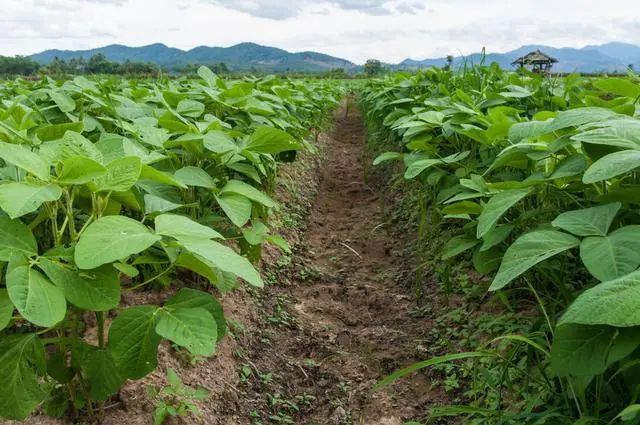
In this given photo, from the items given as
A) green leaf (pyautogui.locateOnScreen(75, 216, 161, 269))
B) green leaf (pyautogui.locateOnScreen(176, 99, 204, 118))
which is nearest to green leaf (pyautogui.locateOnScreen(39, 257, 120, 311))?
green leaf (pyautogui.locateOnScreen(75, 216, 161, 269))

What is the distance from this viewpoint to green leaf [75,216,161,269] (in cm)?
105

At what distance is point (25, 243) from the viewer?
119 centimetres

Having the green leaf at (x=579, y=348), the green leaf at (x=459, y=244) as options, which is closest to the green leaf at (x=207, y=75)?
the green leaf at (x=459, y=244)

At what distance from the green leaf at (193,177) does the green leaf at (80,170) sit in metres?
0.59

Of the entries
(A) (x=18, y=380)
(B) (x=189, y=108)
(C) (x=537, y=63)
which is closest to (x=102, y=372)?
(A) (x=18, y=380)

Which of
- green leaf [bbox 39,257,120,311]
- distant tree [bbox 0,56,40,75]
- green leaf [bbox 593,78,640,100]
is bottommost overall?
green leaf [bbox 39,257,120,311]

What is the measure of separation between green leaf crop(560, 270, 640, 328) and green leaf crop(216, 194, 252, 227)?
1.08 m

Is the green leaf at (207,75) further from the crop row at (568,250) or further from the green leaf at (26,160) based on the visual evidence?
the green leaf at (26,160)

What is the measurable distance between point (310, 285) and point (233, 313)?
0.87 meters

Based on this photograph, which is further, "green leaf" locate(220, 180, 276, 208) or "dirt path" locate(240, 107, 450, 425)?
"dirt path" locate(240, 107, 450, 425)

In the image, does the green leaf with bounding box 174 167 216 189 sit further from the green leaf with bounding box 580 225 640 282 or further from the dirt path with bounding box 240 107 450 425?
the green leaf with bounding box 580 225 640 282

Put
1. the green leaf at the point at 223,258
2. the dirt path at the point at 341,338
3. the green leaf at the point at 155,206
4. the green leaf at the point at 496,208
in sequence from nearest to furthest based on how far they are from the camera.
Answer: the green leaf at the point at 223,258
the green leaf at the point at 496,208
the green leaf at the point at 155,206
the dirt path at the point at 341,338

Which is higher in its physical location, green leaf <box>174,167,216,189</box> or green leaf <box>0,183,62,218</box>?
green leaf <box>0,183,62,218</box>

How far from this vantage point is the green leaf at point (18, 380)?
1.27 m
